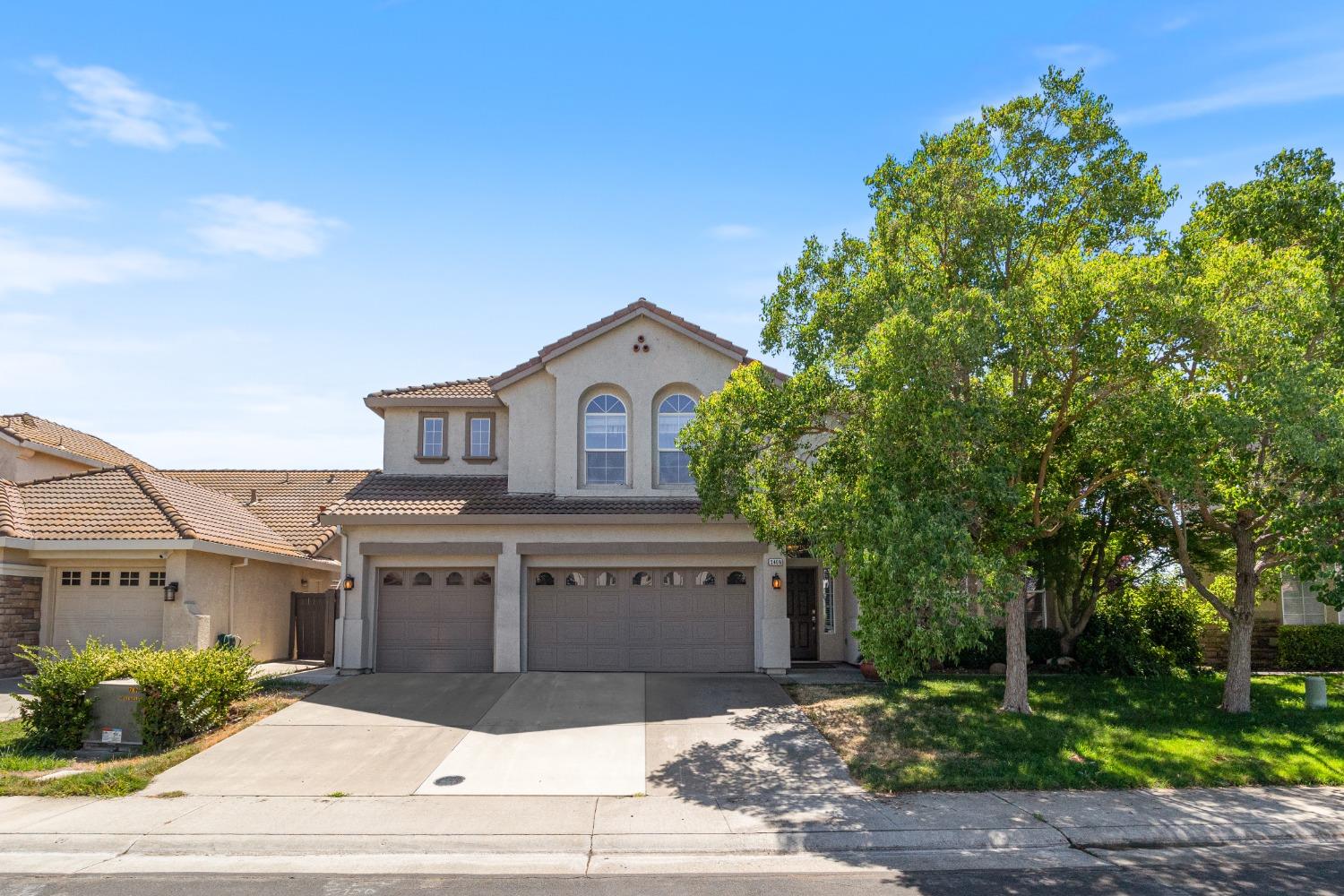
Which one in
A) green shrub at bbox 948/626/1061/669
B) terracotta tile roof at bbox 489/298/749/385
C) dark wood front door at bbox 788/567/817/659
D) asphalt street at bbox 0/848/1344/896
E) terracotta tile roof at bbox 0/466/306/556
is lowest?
asphalt street at bbox 0/848/1344/896

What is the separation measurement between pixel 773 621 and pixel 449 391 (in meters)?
8.51

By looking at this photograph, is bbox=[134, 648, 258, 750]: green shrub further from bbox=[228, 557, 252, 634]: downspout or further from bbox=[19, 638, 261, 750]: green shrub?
bbox=[228, 557, 252, 634]: downspout

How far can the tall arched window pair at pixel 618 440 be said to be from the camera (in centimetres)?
1795

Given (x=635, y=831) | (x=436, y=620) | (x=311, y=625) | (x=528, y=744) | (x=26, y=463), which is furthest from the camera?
(x=26, y=463)

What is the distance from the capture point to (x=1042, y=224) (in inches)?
544

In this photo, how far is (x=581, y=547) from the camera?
55.6 ft

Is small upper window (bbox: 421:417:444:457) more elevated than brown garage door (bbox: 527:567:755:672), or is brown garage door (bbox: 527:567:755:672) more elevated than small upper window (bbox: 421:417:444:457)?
small upper window (bbox: 421:417:444:457)

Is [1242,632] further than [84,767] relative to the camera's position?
Yes

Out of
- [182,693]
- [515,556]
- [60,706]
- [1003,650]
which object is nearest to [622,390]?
[515,556]

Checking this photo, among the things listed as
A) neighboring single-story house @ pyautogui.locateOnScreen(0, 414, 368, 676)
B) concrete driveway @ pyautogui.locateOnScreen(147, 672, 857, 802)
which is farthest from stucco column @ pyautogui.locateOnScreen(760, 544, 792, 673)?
neighboring single-story house @ pyautogui.locateOnScreen(0, 414, 368, 676)

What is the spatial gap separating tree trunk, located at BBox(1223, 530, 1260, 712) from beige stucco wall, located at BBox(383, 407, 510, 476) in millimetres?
13348

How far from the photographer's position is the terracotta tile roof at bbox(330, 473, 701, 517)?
54.7 feet

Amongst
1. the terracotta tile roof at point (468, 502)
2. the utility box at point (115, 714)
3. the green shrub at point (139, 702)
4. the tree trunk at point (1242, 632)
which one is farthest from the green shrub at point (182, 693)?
the tree trunk at point (1242, 632)

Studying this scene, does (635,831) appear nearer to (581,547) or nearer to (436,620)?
(581,547)
